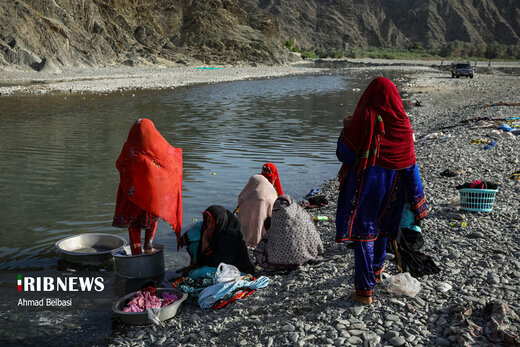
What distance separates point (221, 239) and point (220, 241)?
0.06ft

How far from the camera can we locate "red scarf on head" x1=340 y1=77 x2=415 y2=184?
3475 millimetres

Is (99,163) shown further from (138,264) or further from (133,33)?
(133,33)

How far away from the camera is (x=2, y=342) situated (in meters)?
3.89

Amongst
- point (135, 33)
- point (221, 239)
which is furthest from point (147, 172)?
point (135, 33)

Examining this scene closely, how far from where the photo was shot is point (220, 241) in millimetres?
4539

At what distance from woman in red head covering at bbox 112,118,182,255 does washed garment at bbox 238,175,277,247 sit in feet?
3.13

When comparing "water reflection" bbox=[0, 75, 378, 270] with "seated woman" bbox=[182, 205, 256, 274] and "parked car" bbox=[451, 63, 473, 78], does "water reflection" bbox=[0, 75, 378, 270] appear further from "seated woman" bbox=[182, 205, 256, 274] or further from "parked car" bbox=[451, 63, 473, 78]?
"parked car" bbox=[451, 63, 473, 78]

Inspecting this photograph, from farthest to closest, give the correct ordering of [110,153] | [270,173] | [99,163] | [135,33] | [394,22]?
1. [394,22]
2. [135,33]
3. [110,153]
4. [99,163]
5. [270,173]

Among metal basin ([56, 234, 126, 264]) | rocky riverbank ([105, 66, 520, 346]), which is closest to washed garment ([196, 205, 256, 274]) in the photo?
rocky riverbank ([105, 66, 520, 346])

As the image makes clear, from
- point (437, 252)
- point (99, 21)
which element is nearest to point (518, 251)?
point (437, 252)

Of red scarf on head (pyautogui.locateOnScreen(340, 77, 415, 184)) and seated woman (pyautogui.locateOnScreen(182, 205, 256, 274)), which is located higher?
red scarf on head (pyautogui.locateOnScreen(340, 77, 415, 184))

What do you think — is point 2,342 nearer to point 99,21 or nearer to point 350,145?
point 350,145

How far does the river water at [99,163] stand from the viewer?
4801 millimetres

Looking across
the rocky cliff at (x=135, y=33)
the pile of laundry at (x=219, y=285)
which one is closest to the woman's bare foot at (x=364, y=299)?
the pile of laundry at (x=219, y=285)
